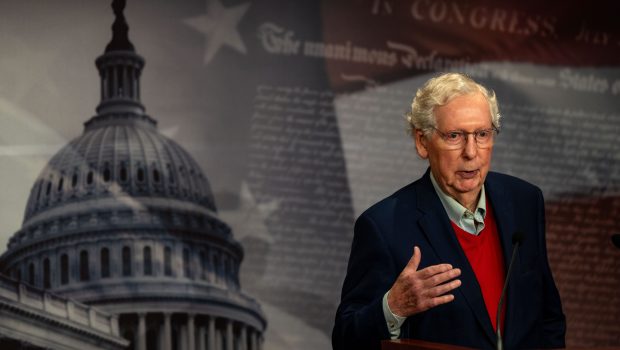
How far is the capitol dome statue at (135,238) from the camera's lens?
800 centimetres

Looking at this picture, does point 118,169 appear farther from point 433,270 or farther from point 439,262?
point 433,270

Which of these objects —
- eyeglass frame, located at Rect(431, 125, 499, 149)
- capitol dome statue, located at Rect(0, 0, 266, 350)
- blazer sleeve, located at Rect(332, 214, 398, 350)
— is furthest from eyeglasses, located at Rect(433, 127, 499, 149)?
capitol dome statue, located at Rect(0, 0, 266, 350)

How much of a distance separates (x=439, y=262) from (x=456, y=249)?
58 mm

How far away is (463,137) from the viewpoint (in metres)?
2.72

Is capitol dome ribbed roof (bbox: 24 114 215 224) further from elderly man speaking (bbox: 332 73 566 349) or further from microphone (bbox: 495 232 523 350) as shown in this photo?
microphone (bbox: 495 232 523 350)

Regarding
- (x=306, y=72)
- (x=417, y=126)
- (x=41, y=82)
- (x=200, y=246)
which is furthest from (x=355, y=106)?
(x=417, y=126)

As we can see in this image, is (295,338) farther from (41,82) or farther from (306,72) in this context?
(41,82)

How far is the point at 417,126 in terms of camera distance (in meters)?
2.81

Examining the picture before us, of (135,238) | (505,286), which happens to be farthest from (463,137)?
(135,238)

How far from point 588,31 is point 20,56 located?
167 inches

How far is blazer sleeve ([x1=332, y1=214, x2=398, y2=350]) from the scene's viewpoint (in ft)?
8.57

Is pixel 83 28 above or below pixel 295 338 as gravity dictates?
above

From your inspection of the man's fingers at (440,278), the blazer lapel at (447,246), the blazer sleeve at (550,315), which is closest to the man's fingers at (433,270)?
the man's fingers at (440,278)

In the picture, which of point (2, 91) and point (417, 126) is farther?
point (2, 91)
